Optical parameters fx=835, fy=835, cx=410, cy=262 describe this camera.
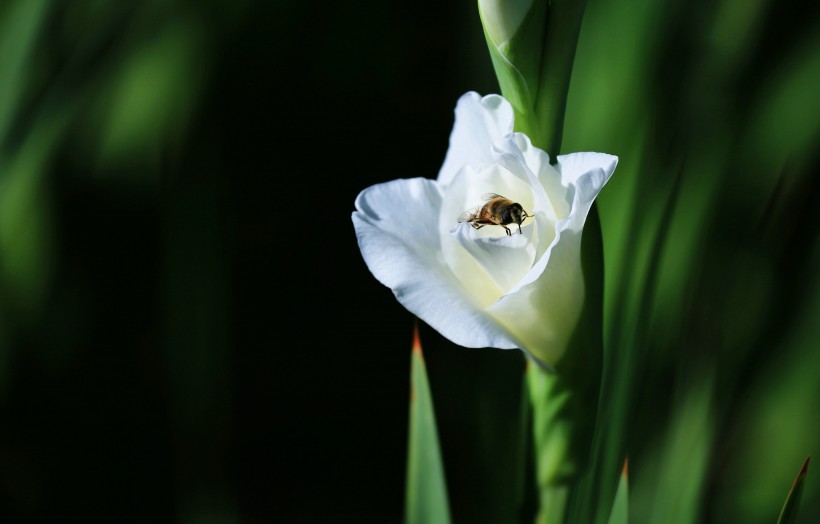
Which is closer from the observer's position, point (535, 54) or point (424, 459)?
point (535, 54)

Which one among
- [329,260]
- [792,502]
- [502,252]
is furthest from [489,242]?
[329,260]

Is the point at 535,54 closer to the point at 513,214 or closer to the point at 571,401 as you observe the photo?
the point at 513,214

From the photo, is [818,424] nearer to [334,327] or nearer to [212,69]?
[334,327]

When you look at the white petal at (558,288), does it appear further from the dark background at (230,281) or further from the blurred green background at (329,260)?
the dark background at (230,281)

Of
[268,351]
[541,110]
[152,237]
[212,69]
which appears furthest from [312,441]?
[541,110]

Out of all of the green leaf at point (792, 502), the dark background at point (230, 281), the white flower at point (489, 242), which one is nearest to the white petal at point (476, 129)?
the white flower at point (489, 242)

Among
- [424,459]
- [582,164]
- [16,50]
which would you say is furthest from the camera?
[16,50]

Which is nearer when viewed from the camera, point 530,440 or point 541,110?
point 541,110

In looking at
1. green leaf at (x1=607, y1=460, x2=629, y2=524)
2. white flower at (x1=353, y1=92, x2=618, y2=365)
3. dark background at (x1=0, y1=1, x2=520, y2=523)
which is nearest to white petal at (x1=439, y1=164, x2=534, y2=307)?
white flower at (x1=353, y1=92, x2=618, y2=365)
